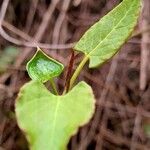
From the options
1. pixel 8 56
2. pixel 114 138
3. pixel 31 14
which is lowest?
pixel 114 138

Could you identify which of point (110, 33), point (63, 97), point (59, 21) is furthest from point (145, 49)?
point (63, 97)

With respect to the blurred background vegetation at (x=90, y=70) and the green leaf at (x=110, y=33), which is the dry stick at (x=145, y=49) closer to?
the blurred background vegetation at (x=90, y=70)

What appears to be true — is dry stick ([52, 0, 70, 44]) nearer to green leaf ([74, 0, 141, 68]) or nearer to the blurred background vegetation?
the blurred background vegetation

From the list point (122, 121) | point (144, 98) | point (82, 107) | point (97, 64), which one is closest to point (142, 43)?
point (144, 98)

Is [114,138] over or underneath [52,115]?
underneath

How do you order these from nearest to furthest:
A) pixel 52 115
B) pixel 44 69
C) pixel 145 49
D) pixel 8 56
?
→ pixel 52 115, pixel 44 69, pixel 8 56, pixel 145 49

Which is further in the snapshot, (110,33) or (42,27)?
(42,27)

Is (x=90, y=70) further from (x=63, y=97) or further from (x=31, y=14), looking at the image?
(x=63, y=97)

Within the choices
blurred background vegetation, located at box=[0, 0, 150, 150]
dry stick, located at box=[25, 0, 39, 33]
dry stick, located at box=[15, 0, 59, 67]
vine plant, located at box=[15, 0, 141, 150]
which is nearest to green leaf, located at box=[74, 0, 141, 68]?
vine plant, located at box=[15, 0, 141, 150]
